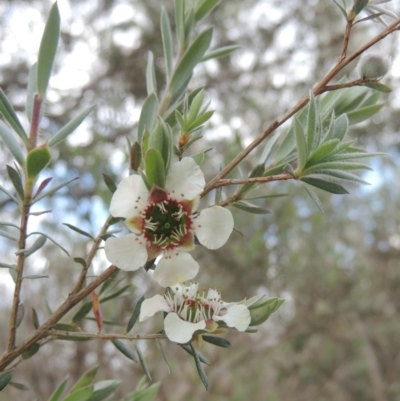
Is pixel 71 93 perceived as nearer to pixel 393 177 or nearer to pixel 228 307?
pixel 228 307

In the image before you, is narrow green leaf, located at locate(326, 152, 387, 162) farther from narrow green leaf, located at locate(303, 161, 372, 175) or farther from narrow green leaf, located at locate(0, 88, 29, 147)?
narrow green leaf, located at locate(0, 88, 29, 147)

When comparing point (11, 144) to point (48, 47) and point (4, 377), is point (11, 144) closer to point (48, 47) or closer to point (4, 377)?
point (48, 47)

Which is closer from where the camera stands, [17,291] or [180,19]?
[17,291]

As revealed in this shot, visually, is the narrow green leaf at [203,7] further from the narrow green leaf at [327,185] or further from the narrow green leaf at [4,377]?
the narrow green leaf at [4,377]

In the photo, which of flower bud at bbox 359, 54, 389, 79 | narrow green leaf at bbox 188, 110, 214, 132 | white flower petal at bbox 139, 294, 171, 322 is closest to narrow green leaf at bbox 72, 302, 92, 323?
white flower petal at bbox 139, 294, 171, 322

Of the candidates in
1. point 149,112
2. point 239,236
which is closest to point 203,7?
point 149,112

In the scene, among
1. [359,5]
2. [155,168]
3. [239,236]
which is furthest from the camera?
[239,236]

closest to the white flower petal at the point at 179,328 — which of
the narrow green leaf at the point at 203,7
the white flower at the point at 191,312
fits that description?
the white flower at the point at 191,312
